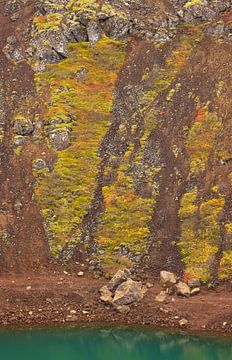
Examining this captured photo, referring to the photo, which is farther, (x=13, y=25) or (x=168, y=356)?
(x=13, y=25)

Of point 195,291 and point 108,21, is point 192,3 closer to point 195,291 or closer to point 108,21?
point 108,21

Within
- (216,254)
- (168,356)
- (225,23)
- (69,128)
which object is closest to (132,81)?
(69,128)

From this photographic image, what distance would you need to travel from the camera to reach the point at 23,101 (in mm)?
71375

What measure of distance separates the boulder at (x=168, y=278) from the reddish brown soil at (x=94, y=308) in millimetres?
962

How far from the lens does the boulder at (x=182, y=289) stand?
49531mm

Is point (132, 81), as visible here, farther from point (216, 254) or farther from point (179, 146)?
point (216, 254)

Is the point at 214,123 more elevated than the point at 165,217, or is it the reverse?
the point at 214,123

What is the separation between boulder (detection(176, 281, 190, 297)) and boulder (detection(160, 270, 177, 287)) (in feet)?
2.41

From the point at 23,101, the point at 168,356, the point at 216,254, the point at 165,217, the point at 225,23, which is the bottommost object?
the point at 168,356

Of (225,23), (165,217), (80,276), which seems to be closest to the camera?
(80,276)

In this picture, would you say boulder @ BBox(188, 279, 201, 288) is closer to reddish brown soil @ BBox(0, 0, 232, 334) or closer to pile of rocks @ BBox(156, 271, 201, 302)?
pile of rocks @ BBox(156, 271, 201, 302)

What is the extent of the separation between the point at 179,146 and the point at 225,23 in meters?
28.5

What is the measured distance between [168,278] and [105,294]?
704 cm

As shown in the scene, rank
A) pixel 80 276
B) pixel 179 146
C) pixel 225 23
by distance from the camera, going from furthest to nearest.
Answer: pixel 225 23 < pixel 179 146 < pixel 80 276
